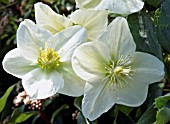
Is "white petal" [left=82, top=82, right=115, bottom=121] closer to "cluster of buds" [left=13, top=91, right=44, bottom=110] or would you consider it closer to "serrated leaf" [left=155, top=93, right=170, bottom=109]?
"serrated leaf" [left=155, top=93, right=170, bottom=109]

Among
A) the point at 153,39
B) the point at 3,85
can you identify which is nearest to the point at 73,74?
the point at 153,39

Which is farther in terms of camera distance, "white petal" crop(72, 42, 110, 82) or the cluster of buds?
the cluster of buds

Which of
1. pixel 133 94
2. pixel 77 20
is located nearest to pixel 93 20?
pixel 77 20

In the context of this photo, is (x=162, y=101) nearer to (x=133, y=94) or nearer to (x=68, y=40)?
(x=133, y=94)

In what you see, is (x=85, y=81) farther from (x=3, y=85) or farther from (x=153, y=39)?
(x=3, y=85)

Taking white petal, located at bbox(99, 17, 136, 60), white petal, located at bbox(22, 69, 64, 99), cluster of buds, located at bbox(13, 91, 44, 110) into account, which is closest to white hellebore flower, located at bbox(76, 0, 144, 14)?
white petal, located at bbox(99, 17, 136, 60)

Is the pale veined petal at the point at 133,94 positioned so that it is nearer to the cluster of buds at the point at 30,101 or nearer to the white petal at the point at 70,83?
the white petal at the point at 70,83
